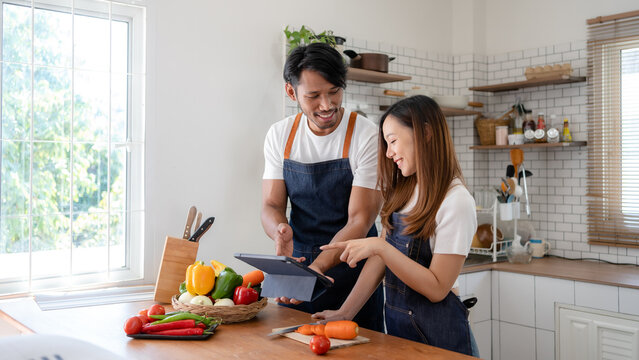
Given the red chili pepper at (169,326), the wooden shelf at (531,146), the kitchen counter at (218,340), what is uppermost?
the wooden shelf at (531,146)

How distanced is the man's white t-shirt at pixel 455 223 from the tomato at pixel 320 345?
505 mm

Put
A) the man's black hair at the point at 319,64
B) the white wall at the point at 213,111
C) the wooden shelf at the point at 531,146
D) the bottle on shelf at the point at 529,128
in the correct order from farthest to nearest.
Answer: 1. the bottle on shelf at the point at 529,128
2. the wooden shelf at the point at 531,146
3. the white wall at the point at 213,111
4. the man's black hair at the point at 319,64

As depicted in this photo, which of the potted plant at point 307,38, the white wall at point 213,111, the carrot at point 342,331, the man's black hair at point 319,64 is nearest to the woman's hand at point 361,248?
the carrot at point 342,331

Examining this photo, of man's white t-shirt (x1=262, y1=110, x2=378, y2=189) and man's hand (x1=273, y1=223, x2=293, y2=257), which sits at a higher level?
man's white t-shirt (x1=262, y1=110, x2=378, y2=189)

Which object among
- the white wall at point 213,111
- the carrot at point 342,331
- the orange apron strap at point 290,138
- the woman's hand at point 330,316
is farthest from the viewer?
the white wall at point 213,111

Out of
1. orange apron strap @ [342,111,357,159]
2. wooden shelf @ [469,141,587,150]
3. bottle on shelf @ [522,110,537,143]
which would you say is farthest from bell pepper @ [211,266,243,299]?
bottle on shelf @ [522,110,537,143]

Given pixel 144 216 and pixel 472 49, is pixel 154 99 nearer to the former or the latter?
pixel 144 216

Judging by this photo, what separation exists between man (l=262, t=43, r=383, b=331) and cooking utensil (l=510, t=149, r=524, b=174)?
2.11 metres

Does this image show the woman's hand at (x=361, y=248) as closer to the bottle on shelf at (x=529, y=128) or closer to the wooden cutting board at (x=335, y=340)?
the wooden cutting board at (x=335, y=340)

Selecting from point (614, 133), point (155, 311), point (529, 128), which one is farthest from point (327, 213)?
point (614, 133)

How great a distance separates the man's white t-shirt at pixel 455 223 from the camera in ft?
5.91

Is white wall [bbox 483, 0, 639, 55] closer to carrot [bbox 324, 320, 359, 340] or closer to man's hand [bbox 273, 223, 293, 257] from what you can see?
man's hand [bbox 273, 223, 293, 257]

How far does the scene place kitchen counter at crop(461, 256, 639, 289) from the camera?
3.30m

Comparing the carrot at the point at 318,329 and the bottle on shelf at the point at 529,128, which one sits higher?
the bottle on shelf at the point at 529,128
